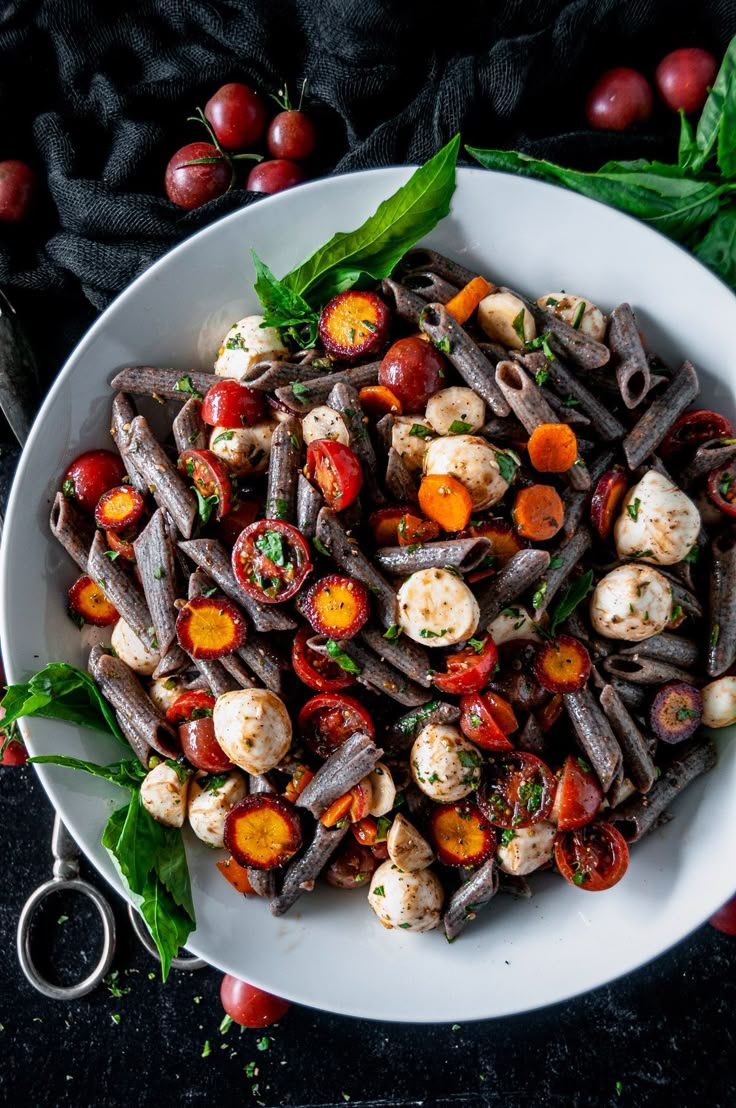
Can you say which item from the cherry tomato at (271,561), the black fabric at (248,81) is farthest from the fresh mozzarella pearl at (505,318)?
the cherry tomato at (271,561)

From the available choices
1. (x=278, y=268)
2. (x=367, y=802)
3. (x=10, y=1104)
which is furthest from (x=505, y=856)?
(x=10, y=1104)

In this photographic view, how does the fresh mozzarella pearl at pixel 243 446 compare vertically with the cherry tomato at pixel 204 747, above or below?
above

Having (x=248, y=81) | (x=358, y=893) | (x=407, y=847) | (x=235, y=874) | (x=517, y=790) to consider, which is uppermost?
(x=248, y=81)

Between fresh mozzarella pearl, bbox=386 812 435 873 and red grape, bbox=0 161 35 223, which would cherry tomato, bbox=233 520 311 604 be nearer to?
fresh mozzarella pearl, bbox=386 812 435 873

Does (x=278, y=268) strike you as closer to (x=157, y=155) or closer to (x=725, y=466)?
(x=157, y=155)

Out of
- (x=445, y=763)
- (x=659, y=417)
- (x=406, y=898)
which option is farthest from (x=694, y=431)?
(x=406, y=898)

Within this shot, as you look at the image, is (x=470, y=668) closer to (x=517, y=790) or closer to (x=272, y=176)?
(x=517, y=790)

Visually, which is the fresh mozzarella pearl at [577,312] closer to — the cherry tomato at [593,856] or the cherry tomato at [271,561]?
the cherry tomato at [271,561]
